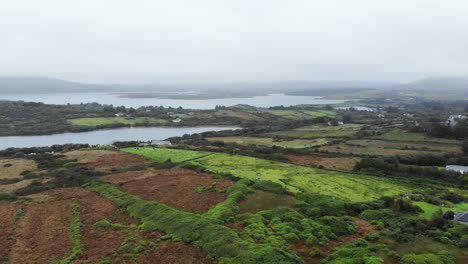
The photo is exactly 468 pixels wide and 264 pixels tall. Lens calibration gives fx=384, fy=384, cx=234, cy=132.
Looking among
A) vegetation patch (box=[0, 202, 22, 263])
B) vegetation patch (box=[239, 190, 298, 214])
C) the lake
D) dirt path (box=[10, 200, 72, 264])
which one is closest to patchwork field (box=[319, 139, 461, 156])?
vegetation patch (box=[239, 190, 298, 214])

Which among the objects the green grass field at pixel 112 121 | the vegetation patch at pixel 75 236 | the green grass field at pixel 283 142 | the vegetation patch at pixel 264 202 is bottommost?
the green grass field at pixel 283 142

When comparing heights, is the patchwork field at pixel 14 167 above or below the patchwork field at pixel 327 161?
above

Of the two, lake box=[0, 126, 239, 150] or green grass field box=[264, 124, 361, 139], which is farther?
lake box=[0, 126, 239, 150]

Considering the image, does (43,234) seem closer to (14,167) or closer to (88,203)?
(88,203)

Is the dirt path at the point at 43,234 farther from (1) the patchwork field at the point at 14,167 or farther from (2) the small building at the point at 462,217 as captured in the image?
(2) the small building at the point at 462,217

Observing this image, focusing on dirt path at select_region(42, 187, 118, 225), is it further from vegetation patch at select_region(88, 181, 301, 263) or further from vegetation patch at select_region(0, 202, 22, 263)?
vegetation patch at select_region(0, 202, 22, 263)

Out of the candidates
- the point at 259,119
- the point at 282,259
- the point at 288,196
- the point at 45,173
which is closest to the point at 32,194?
the point at 45,173

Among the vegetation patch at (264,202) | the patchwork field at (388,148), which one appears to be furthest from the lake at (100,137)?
the vegetation patch at (264,202)
